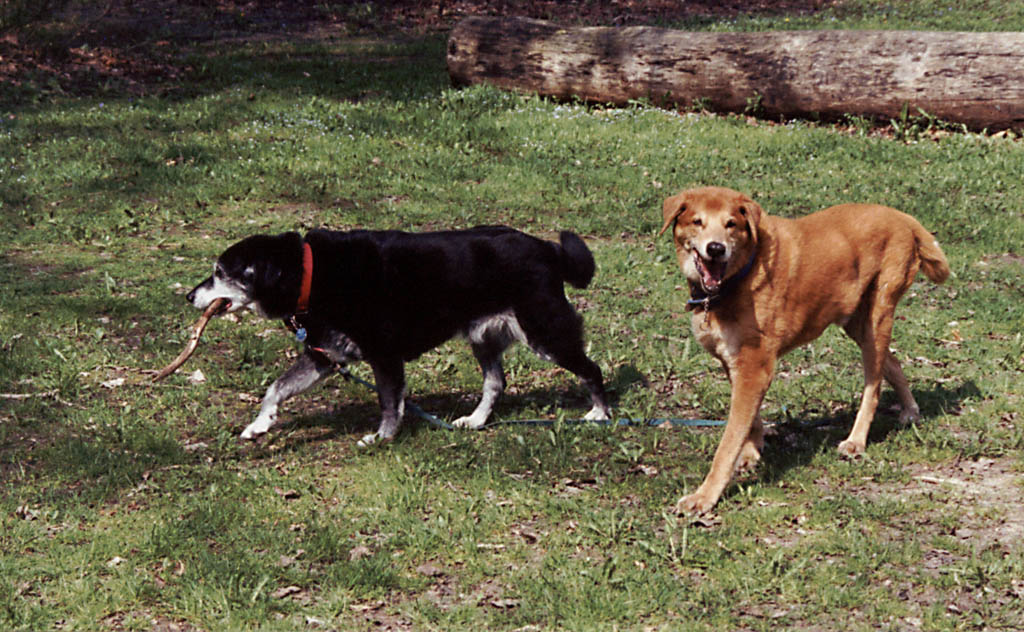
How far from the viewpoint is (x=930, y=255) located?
6086 millimetres

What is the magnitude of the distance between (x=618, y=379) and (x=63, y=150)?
352 inches

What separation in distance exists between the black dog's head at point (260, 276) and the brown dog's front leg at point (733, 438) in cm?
282

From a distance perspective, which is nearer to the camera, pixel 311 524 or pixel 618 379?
pixel 311 524

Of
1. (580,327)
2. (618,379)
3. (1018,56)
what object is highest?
(1018,56)

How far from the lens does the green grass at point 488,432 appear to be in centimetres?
477

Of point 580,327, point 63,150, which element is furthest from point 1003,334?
point 63,150

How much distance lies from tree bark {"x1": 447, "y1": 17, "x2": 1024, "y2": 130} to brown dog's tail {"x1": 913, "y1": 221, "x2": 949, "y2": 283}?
7.76m

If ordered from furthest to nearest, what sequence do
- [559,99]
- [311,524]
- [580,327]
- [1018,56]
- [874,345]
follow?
[559,99] → [1018,56] → [580,327] → [874,345] → [311,524]

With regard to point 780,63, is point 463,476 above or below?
below

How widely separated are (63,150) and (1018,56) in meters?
12.5

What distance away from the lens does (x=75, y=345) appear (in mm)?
7820

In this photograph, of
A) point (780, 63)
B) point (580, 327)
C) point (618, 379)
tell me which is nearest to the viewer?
point (580, 327)

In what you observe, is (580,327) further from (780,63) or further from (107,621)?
(780,63)

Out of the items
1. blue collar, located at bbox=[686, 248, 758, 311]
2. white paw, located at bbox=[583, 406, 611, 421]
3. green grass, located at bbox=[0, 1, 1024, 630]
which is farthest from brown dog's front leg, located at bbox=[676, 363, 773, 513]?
white paw, located at bbox=[583, 406, 611, 421]
